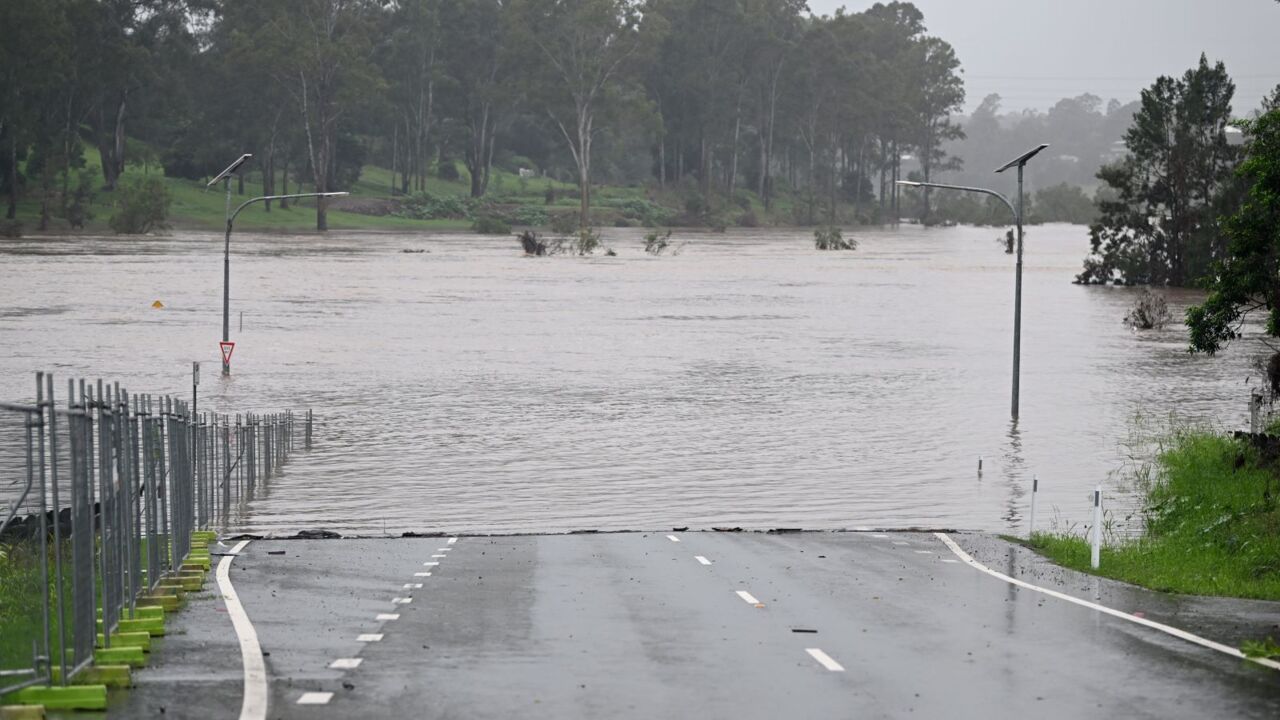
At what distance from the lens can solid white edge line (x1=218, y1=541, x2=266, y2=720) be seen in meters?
10.8

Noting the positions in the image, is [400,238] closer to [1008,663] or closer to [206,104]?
[206,104]

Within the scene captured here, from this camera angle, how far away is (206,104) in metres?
147

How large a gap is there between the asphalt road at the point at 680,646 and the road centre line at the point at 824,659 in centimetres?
3

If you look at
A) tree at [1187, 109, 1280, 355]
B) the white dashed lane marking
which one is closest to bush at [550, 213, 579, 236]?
tree at [1187, 109, 1280, 355]

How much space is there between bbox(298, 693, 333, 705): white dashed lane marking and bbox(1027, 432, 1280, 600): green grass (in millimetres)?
9854

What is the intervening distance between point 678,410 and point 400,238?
333 feet

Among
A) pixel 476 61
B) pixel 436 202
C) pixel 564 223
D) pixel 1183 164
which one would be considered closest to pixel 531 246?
pixel 564 223

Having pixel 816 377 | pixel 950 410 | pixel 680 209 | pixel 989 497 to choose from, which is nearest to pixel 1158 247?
pixel 816 377

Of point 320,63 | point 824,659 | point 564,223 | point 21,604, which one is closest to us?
point 824,659

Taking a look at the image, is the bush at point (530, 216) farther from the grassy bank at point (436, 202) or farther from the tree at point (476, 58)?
the tree at point (476, 58)

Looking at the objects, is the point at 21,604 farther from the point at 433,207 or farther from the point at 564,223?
the point at 433,207

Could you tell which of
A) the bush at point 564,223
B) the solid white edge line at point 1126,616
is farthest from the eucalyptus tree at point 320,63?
the solid white edge line at point 1126,616

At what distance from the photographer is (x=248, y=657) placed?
1254 centimetres

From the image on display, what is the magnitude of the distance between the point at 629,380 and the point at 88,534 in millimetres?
41361
